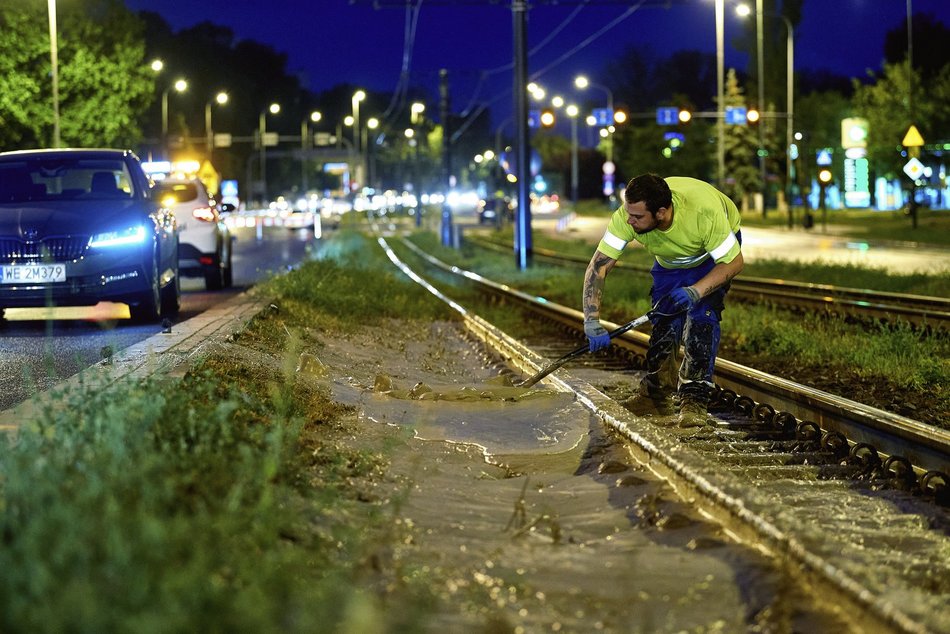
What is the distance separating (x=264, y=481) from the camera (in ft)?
16.7

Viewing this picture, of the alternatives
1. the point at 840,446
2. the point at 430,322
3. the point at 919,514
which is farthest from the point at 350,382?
the point at 430,322

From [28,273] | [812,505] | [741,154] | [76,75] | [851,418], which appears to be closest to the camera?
[812,505]

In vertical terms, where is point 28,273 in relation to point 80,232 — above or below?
below

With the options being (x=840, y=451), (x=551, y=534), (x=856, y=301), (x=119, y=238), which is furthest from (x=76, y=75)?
(x=551, y=534)

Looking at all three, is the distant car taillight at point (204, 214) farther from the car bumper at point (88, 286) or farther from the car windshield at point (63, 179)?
the car bumper at point (88, 286)

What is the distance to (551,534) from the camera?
607 cm

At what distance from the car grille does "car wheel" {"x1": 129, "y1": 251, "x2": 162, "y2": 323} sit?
0.77 m

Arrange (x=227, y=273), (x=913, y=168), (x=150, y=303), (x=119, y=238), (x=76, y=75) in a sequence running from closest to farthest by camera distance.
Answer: (x=119, y=238)
(x=150, y=303)
(x=227, y=273)
(x=913, y=168)
(x=76, y=75)

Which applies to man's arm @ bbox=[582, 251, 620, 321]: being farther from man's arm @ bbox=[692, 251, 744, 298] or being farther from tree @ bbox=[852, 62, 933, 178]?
tree @ bbox=[852, 62, 933, 178]

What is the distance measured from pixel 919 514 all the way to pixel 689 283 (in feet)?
9.67

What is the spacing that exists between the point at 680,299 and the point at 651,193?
26.8 inches

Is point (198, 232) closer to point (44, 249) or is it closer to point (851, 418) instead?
point (44, 249)

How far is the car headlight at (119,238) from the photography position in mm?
14172

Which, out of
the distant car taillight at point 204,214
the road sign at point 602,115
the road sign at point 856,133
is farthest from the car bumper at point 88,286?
the road sign at point 856,133
